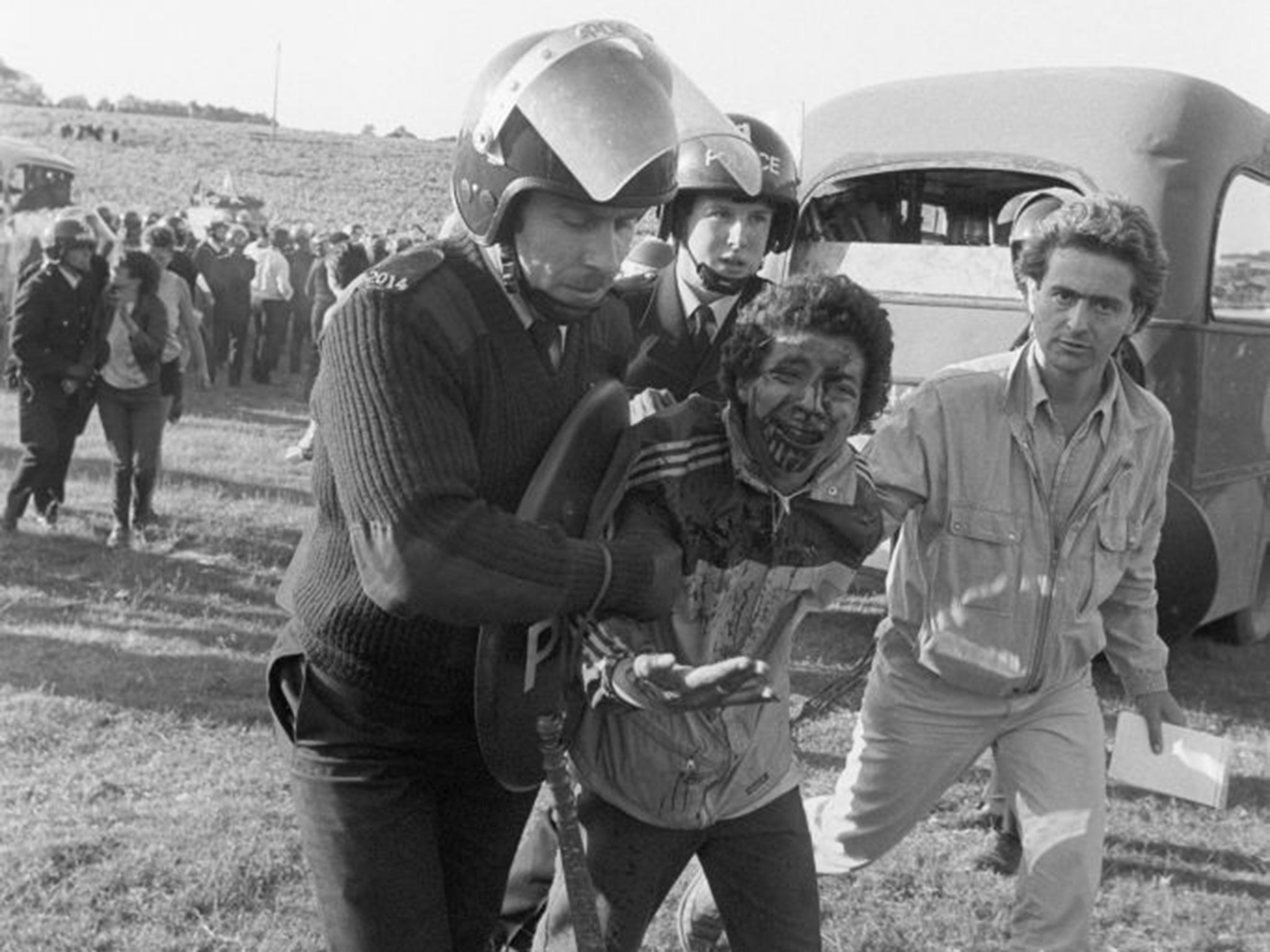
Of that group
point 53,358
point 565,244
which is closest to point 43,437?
point 53,358

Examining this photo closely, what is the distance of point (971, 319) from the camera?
23.7 feet

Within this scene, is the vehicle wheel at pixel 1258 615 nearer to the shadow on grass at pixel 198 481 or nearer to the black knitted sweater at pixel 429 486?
the shadow on grass at pixel 198 481

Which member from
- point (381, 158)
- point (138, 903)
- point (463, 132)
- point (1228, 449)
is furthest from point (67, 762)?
point (381, 158)

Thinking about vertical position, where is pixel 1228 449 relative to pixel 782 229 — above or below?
below

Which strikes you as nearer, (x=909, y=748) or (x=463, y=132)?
(x=463, y=132)

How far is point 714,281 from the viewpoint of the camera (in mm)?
3656

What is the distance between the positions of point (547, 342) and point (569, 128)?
323 millimetres

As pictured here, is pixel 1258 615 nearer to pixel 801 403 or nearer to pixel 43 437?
pixel 801 403

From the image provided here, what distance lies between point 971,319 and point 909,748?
13.5 feet

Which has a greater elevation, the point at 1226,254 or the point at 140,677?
the point at 1226,254

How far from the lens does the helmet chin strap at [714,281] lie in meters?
3.66

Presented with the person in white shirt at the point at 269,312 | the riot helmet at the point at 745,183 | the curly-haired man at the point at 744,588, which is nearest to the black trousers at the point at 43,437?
the riot helmet at the point at 745,183

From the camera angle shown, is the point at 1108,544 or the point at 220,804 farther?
the point at 220,804

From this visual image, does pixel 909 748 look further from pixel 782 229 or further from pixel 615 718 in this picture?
pixel 782 229
